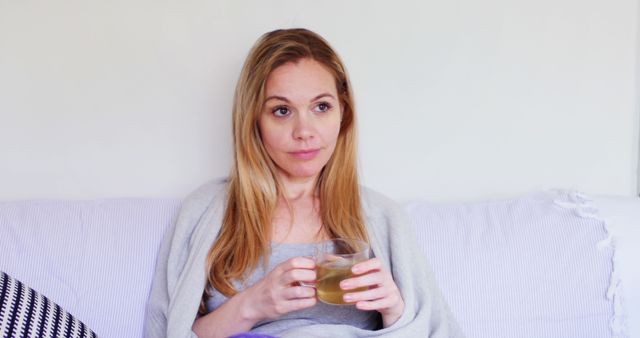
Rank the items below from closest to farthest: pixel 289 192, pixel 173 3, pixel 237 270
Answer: pixel 237 270
pixel 289 192
pixel 173 3

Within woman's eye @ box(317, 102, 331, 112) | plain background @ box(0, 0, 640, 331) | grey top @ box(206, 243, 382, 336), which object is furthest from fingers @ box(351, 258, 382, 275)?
plain background @ box(0, 0, 640, 331)

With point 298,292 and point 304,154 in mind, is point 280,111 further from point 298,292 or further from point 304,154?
point 298,292

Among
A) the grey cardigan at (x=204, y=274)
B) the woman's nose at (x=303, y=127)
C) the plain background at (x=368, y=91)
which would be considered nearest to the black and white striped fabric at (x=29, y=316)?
the grey cardigan at (x=204, y=274)

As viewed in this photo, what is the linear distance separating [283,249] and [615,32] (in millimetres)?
1117

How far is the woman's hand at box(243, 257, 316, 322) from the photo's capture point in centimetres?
117

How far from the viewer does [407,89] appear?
182 cm

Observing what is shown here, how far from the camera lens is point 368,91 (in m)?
1.82

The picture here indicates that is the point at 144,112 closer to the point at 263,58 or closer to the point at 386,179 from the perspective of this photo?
the point at 263,58

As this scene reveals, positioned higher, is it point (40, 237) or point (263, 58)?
point (263, 58)

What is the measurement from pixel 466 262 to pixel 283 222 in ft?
1.43

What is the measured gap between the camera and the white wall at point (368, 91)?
70.4 inches

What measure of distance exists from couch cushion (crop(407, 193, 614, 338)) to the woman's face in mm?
345

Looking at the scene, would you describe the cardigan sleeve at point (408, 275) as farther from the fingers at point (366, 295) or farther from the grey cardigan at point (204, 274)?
the fingers at point (366, 295)

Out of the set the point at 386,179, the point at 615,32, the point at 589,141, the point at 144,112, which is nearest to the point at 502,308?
the point at 386,179
